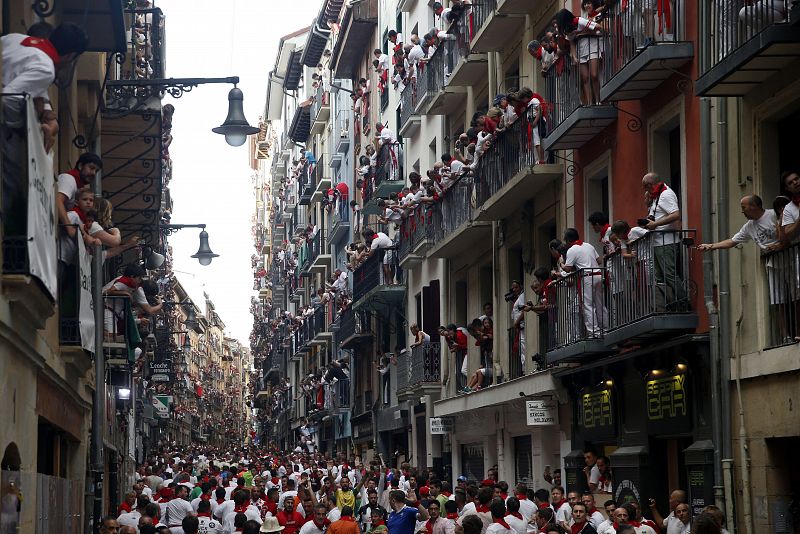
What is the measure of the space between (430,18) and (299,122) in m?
32.6

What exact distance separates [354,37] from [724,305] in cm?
3211

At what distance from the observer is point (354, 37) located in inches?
1801

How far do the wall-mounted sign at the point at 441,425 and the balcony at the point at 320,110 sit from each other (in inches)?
1201

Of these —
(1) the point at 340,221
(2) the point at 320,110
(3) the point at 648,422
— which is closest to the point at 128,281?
(3) the point at 648,422

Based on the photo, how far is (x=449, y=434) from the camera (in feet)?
101

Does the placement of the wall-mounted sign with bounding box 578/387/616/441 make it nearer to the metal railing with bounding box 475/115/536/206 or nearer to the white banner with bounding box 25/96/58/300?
the metal railing with bounding box 475/115/536/206

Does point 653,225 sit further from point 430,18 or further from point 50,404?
point 430,18

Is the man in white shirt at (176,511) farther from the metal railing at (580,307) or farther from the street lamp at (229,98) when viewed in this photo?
the metal railing at (580,307)

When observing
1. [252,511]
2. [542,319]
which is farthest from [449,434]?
[252,511]

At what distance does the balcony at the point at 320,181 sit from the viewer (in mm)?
57344

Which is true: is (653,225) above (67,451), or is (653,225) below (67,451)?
above

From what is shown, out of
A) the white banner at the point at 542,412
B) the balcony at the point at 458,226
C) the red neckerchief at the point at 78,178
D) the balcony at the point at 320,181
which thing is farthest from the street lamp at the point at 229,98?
the balcony at the point at 320,181

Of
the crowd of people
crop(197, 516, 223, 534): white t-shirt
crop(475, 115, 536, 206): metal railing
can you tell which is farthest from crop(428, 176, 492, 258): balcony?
crop(197, 516, 223, 534): white t-shirt

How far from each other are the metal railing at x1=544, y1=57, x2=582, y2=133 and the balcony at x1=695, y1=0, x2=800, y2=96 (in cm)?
469
